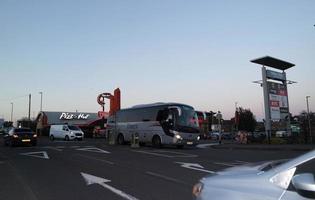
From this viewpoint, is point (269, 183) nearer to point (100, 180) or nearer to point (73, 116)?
point (100, 180)

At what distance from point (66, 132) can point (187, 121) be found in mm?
25885

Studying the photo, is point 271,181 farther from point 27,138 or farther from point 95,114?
point 95,114

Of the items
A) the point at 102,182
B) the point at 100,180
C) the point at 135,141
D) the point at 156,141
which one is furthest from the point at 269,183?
the point at 135,141

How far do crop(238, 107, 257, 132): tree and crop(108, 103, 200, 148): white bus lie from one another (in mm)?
83227

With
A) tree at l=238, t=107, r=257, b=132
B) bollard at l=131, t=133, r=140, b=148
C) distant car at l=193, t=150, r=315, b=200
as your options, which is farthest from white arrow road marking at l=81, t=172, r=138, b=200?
tree at l=238, t=107, r=257, b=132

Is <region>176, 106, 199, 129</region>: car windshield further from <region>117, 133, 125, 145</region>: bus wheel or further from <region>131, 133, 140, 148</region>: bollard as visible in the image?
<region>117, 133, 125, 145</region>: bus wheel

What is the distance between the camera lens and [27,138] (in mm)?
34375

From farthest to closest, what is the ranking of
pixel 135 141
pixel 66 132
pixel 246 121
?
1. pixel 246 121
2. pixel 66 132
3. pixel 135 141

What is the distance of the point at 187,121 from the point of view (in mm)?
30953

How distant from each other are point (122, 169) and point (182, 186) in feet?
15.2

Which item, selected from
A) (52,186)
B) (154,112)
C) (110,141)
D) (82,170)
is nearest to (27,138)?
(110,141)

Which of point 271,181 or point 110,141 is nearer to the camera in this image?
point 271,181

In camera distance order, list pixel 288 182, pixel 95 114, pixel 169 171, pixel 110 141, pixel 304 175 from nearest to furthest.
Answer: pixel 304 175
pixel 288 182
pixel 169 171
pixel 110 141
pixel 95 114

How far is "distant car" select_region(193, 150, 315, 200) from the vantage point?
362 centimetres
